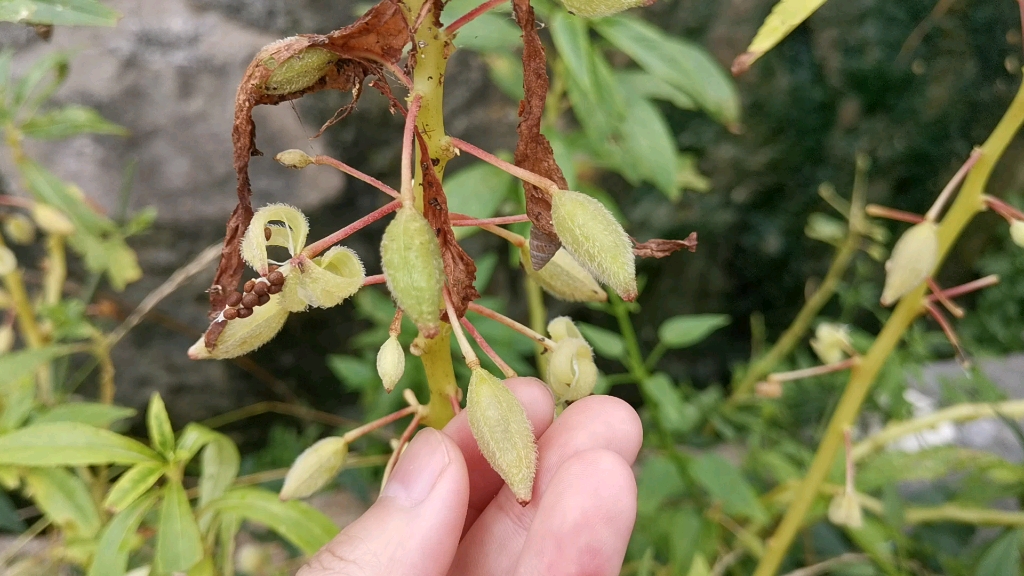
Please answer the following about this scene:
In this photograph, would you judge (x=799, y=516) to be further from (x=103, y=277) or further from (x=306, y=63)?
(x=103, y=277)

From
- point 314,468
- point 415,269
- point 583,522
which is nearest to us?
point 415,269

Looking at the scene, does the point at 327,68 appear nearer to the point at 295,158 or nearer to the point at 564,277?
the point at 295,158

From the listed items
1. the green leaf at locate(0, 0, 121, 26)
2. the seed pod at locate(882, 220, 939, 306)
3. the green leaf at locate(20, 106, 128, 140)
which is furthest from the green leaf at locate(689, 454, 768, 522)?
the green leaf at locate(20, 106, 128, 140)

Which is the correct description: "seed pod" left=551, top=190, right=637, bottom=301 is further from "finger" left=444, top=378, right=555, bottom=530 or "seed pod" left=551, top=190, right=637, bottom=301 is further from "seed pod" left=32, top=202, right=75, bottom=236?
"seed pod" left=32, top=202, right=75, bottom=236

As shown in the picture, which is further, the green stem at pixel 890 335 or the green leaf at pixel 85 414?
the green leaf at pixel 85 414

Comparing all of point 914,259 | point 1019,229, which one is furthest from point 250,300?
point 1019,229

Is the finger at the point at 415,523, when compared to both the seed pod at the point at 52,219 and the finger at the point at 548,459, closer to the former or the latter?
the finger at the point at 548,459

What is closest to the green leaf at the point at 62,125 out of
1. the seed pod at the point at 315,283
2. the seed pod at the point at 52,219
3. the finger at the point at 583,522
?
the seed pod at the point at 52,219
